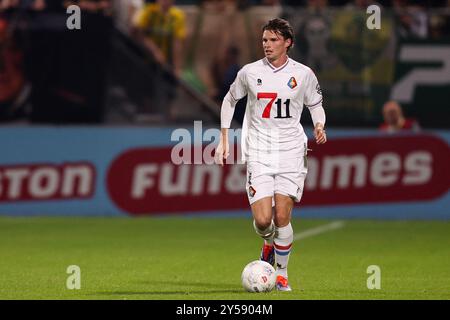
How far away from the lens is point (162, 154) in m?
18.5

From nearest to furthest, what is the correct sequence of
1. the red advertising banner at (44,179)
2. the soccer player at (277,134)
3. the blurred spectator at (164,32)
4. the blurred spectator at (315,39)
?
the soccer player at (277,134), the blurred spectator at (315,39), the blurred spectator at (164,32), the red advertising banner at (44,179)

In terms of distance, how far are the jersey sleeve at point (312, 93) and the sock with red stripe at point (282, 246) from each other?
1098 mm

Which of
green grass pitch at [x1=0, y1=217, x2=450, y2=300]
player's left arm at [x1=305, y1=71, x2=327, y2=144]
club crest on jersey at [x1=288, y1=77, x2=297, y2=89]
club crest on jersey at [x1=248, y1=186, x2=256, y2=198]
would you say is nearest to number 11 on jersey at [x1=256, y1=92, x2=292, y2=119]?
club crest on jersey at [x1=288, y1=77, x2=297, y2=89]

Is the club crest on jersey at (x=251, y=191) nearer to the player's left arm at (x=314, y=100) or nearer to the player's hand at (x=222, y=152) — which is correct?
the player's hand at (x=222, y=152)

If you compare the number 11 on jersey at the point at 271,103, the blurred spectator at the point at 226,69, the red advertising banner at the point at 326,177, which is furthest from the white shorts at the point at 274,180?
the red advertising banner at the point at 326,177

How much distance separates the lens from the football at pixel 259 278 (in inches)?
396

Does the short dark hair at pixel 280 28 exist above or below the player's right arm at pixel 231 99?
above

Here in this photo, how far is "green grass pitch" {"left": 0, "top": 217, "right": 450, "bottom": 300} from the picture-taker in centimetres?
1035

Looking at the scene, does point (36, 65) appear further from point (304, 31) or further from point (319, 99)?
point (319, 99)

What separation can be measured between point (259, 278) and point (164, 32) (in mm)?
9054
